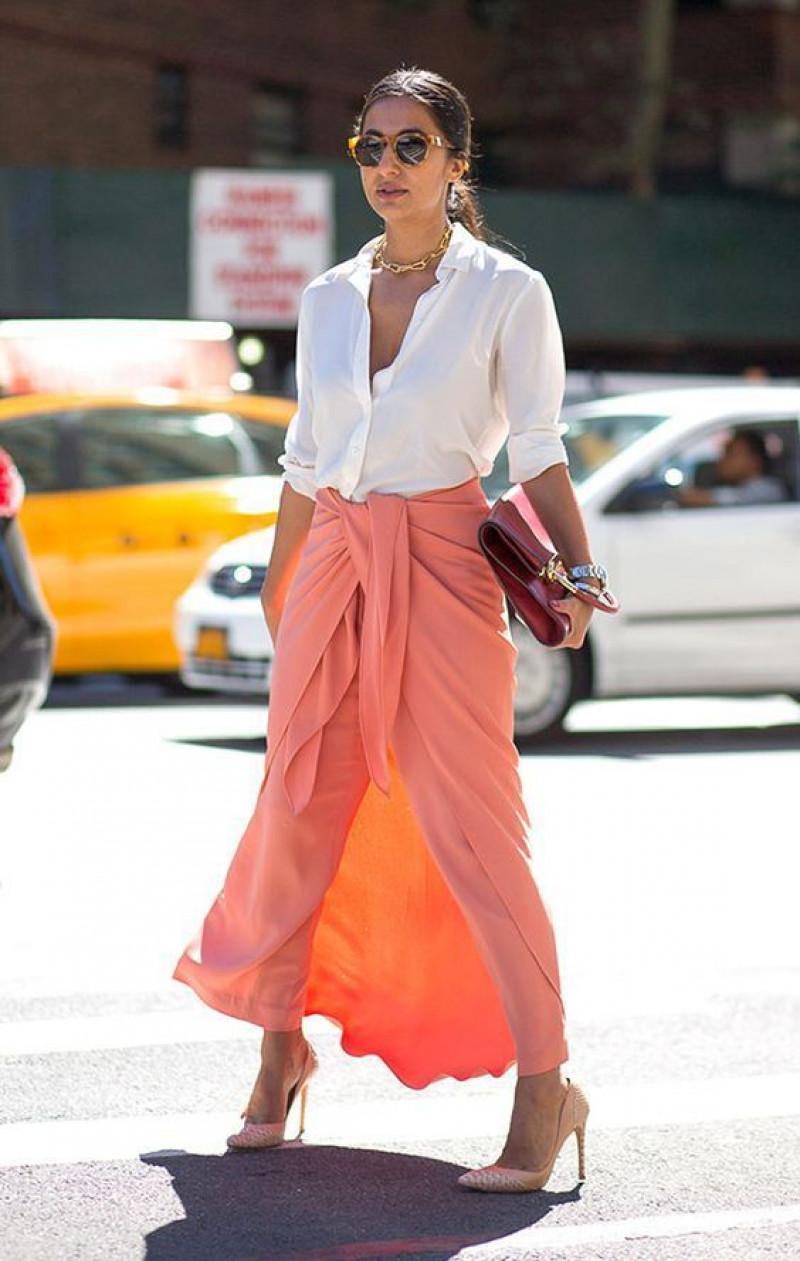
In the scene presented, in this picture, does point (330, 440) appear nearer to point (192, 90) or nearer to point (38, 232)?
point (38, 232)

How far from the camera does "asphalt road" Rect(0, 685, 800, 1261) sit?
14.2ft

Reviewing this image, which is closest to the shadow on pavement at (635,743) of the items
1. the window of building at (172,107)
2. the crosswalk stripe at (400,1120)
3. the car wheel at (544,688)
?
the car wheel at (544,688)

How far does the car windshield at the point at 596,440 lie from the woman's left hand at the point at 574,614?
756cm

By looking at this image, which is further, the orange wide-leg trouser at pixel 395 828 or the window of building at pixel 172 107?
the window of building at pixel 172 107

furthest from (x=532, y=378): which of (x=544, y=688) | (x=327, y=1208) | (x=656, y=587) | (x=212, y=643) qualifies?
(x=212, y=643)

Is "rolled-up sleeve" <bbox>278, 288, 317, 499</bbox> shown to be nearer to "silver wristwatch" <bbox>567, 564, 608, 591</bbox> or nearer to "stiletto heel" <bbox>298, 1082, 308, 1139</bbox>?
"silver wristwatch" <bbox>567, 564, 608, 591</bbox>

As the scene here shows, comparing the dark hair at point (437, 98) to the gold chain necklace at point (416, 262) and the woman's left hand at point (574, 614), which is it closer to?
the gold chain necklace at point (416, 262)

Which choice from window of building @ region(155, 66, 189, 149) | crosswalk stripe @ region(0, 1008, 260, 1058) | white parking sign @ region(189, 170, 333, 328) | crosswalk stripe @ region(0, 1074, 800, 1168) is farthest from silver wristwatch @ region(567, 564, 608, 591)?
window of building @ region(155, 66, 189, 149)

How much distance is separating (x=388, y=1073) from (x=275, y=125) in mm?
23315

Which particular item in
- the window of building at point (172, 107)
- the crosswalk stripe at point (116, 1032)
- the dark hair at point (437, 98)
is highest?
the window of building at point (172, 107)

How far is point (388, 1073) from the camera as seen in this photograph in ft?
18.1

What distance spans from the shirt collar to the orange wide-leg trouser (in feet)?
1.28

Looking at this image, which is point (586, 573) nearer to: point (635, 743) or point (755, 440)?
point (635, 743)

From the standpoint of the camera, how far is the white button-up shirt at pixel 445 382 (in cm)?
452
